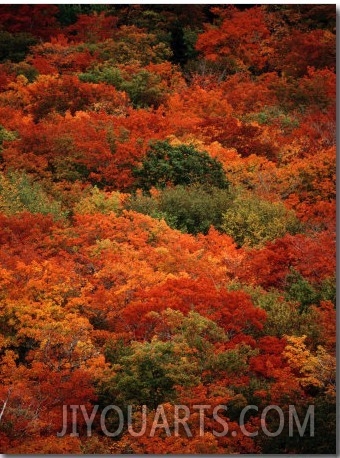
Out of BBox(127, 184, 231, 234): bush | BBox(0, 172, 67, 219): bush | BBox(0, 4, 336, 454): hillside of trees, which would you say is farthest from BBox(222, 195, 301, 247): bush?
BBox(0, 172, 67, 219): bush

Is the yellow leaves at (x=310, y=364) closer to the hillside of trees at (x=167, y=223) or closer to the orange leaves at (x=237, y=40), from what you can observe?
the hillside of trees at (x=167, y=223)

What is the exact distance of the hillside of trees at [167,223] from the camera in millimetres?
21078

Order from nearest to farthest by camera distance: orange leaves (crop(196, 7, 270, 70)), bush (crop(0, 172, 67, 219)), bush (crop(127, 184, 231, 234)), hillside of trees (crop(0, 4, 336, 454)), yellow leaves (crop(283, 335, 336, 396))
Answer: hillside of trees (crop(0, 4, 336, 454))
yellow leaves (crop(283, 335, 336, 396))
bush (crop(0, 172, 67, 219))
bush (crop(127, 184, 231, 234))
orange leaves (crop(196, 7, 270, 70))

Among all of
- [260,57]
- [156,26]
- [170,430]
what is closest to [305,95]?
[260,57]

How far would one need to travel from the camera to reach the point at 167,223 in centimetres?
2914

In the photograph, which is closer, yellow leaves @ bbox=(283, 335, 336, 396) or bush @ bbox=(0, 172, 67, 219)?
yellow leaves @ bbox=(283, 335, 336, 396)

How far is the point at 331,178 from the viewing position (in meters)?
30.3

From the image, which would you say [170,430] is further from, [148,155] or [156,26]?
[156,26]

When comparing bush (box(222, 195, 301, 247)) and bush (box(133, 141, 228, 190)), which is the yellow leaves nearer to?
bush (box(222, 195, 301, 247))

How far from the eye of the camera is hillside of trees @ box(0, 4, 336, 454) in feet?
69.2

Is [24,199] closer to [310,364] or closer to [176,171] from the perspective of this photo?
[176,171]

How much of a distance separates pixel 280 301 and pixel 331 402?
3.80 meters

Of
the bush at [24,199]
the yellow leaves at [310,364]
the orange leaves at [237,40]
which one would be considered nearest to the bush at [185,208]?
the bush at [24,199]

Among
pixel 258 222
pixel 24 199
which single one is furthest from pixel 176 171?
pixel 24 199
